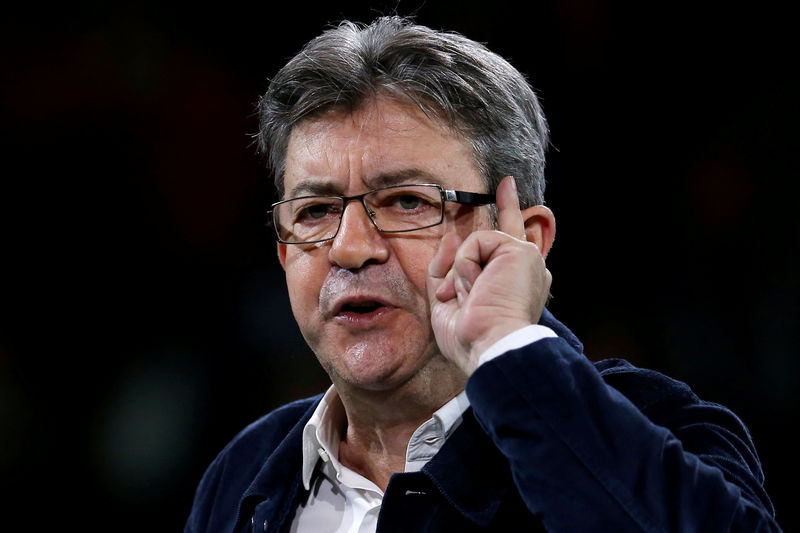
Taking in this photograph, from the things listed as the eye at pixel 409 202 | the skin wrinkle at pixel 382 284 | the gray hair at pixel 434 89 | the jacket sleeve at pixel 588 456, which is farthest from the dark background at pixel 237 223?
the jacket sleeve at pixel 588 456

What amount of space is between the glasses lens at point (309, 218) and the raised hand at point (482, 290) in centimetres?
24

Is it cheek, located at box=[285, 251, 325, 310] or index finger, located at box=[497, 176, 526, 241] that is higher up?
index finger, located at box=[497, 176, 526, 241]

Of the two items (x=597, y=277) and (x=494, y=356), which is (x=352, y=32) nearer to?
(x=494, y=356)

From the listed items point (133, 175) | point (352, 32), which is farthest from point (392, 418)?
point (133, 175)

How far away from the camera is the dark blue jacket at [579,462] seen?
1.04m

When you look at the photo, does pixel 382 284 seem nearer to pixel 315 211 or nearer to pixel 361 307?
pixel 361 307

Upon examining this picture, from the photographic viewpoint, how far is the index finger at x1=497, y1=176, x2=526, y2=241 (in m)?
1.42

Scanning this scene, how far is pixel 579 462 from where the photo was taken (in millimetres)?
1050

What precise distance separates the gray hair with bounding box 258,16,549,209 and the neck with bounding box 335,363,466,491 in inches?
16.0

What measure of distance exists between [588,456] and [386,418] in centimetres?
60

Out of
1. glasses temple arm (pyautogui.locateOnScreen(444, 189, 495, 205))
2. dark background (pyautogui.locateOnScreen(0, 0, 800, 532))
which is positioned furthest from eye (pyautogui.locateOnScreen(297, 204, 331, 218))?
dark background (pyautogui.locateOnScreen(0, 0, 800, 532))

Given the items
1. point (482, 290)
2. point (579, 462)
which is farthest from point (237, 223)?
point (579, 462)

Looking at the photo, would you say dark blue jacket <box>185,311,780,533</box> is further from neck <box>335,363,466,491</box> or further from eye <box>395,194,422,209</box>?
eye <box>395,194,422,209</box>

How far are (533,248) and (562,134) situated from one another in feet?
5.18
